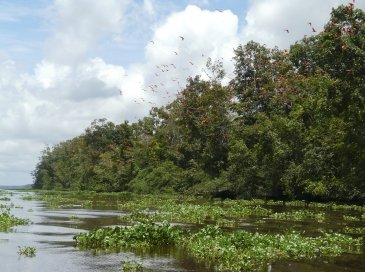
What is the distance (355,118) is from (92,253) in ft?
82.5

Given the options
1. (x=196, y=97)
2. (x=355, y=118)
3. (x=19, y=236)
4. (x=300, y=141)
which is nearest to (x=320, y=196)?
(x=300, y=141)

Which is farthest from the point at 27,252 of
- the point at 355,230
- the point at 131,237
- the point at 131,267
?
the point at 355,230

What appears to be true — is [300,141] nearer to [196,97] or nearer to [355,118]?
[355,118]

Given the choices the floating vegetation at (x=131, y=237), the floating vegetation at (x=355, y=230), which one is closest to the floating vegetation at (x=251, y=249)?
the floating vegetation at (x=131, y=237)

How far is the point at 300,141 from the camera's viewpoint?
47000mm

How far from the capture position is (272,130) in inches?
1945

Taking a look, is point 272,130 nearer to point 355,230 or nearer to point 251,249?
point 355,230

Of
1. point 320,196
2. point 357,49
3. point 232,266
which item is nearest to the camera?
point 232,266

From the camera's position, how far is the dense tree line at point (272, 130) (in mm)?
32375

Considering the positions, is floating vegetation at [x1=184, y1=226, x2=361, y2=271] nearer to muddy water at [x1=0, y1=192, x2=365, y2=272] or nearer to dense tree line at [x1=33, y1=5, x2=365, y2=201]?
muddy water at [x1=0, y1=192, x2=365, y2=272]

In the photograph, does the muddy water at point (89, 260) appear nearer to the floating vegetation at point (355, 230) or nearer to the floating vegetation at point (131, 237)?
the floating vegetation at point (131, 237)

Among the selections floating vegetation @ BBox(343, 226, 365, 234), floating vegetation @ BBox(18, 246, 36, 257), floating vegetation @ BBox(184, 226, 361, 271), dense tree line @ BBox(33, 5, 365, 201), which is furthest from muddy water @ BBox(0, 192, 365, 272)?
dense tree line @ BBox(33, 5, 365, 201)

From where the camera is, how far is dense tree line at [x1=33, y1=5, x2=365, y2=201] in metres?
32.4

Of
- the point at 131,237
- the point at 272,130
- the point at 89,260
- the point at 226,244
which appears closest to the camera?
the point at 89,260
